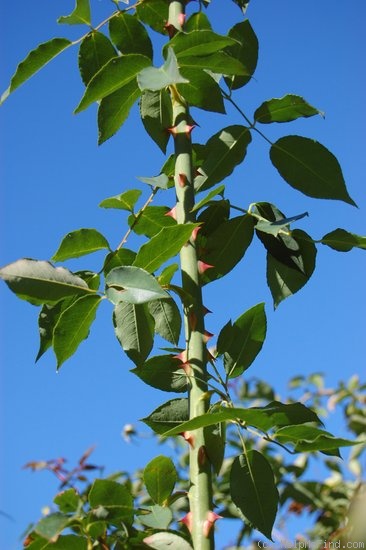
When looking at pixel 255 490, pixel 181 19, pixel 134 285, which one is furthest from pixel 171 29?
pixel 255 490

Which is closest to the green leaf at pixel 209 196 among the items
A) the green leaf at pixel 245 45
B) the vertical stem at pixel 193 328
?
the vertical stem at pixel 193 328

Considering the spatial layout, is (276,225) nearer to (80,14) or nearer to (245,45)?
(245,45)

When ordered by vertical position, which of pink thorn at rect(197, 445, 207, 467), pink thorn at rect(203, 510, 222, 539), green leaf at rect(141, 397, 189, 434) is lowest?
pink thorn at rect(203, 510, 222, 539)

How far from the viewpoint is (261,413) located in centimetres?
76

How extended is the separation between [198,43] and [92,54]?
0.80 ft

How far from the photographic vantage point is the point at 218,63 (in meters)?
0.94

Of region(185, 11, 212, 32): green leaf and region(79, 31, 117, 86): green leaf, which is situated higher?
region(185, 11, 212, 32): green leaf

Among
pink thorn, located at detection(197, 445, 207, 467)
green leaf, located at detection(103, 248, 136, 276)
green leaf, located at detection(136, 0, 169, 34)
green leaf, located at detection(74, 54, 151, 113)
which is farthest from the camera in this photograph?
green leaf, located at detection(136, 0, 169, 34)

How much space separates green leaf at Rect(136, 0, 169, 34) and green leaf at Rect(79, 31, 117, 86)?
3.7 inches

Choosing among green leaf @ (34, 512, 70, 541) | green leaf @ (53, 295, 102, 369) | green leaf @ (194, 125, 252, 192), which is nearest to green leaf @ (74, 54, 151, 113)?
green leaf @ (194, 125, 252, 192)

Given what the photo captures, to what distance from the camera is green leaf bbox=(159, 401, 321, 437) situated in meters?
0.73

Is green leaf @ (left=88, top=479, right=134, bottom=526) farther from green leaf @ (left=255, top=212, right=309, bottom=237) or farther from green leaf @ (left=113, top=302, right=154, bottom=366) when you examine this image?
green leaf @ (left=255, top=212, right=309, bottom=237)

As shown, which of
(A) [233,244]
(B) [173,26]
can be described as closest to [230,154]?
(A) [233,244]

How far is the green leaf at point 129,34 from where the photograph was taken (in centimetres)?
111
